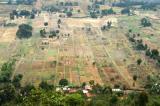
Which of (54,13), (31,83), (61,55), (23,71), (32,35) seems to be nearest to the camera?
(31,83)

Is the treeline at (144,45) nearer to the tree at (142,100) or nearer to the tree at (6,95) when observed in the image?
the tree at (142,100)

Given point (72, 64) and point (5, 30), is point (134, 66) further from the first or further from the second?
point (5, 30)

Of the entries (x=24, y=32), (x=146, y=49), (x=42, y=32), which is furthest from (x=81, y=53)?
(x=24, y=32)

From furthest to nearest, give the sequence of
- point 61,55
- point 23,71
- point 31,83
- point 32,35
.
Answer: point 32,35
point 61,55
point 23,71
point 31,83

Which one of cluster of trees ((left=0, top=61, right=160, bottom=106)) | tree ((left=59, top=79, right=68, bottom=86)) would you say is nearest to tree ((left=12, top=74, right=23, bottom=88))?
cluster of trees ((left=0, top=61, right=160, bottom=106))

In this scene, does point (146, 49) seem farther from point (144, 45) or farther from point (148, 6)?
point (148, 6)

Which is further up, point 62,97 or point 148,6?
point 62,97

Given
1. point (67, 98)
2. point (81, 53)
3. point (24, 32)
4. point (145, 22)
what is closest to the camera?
point (67, 98)

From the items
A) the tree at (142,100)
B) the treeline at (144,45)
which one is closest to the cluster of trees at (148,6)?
the treeline at (144,45)

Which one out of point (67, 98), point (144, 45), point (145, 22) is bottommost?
point (144, 45)

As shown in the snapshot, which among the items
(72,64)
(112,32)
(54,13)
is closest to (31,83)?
(72,64)
